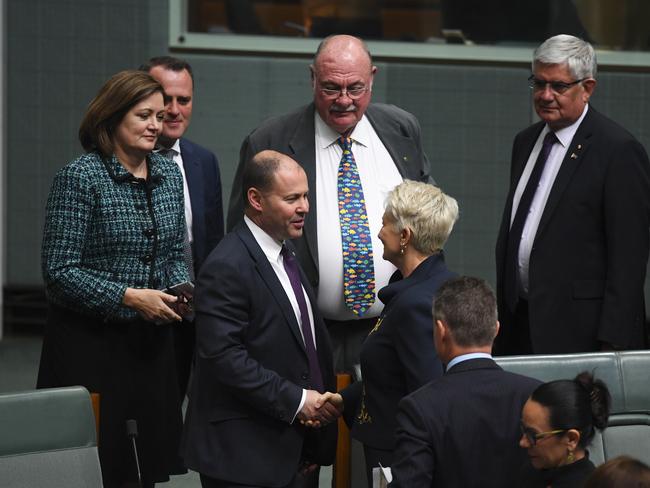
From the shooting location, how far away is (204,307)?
9.26ft

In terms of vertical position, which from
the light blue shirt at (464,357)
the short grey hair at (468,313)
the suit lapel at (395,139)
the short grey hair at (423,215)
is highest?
the suit lapel at (395,139)

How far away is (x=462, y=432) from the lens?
2.31m

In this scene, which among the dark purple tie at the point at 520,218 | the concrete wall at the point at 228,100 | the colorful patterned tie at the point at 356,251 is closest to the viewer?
the colorful patterned tie at the point at 356,251

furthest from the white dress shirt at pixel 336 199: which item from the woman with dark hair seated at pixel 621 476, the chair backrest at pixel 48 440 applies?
the woman with dark hair seated at pixel 621 476

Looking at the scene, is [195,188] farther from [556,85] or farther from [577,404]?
[577,404]

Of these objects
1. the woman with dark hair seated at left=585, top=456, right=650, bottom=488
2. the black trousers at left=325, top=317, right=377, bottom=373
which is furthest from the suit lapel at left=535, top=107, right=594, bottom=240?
the woman with dark hair seated at left=585, top=456, right=650, bottom=488

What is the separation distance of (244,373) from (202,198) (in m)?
1.30

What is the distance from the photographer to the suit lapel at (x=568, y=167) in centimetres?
362

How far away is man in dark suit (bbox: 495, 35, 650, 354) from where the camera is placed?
357cm

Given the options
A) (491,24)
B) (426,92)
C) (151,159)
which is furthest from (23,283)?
(151,159)

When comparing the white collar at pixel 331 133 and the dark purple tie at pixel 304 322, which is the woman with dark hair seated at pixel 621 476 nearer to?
the dark purple tie at pixel 304 322

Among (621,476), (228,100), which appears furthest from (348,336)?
(228,100)

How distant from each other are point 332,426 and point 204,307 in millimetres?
498

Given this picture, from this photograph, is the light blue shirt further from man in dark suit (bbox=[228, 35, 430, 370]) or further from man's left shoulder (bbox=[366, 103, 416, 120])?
man's left shoulder (bbox=[366, 103, 416, 120])
